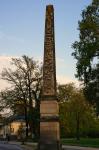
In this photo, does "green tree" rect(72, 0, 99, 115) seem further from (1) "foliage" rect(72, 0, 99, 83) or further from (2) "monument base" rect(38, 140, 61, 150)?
(2) "monument base" rect(38, 140, 61, 150)

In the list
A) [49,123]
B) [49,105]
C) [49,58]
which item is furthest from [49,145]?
[49,58]

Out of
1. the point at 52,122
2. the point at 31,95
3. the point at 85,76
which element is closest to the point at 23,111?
the point at 31,95

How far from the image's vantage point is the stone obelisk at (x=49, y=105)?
38.1 metres

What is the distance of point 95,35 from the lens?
55.9 meters

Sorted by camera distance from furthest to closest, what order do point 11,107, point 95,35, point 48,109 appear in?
point 11,107, point 95,35, point 48,109

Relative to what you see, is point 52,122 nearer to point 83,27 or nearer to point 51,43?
point 51,43

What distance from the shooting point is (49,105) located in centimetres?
3866

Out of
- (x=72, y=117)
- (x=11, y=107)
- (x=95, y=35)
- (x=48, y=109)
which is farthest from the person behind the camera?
(x=72, y=117)

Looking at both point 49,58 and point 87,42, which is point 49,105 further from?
point 87,42

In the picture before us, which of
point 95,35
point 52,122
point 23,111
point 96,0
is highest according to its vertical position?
point 96,0

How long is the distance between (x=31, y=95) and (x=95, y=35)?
29344 millimetres

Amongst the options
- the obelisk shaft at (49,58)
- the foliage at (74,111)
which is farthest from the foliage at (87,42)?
the foliage at (74,111)

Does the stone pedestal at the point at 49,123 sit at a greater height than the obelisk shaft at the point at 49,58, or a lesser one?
lesser

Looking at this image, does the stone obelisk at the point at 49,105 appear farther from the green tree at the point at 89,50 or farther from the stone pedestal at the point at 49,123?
the green tree at the point at 89,50
